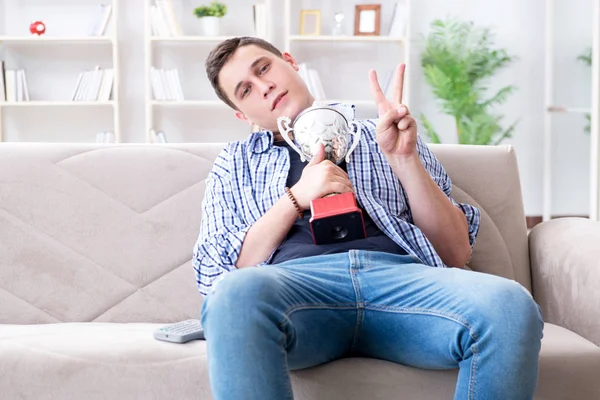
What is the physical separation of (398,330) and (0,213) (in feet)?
3.30

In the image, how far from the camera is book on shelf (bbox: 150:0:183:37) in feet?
16.2

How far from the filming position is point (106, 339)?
1.48m

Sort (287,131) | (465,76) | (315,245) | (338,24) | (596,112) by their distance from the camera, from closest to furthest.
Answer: (315,245), (287,131), (596,112), (465,76), (338,24)

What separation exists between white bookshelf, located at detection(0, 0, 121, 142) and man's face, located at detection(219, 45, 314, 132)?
3.60 meters

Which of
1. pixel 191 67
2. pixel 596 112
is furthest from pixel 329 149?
pixel 191 67

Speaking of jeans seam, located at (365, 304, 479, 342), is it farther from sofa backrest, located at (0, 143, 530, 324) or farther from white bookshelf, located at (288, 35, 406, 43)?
white bookshelf, located at (288, 35, 406, 43)

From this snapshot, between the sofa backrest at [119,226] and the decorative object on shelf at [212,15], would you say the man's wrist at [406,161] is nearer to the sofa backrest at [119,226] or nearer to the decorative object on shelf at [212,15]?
the sofa backrest at [119,226]

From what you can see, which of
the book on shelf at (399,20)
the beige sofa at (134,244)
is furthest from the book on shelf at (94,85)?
the beige sofa at (134,244)

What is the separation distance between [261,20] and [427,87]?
48.8 inches

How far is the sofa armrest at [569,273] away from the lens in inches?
59.2

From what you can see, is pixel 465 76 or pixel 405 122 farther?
pixel 465 76

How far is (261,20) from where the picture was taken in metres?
5.02

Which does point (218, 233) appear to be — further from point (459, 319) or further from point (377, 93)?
point (459, 319)

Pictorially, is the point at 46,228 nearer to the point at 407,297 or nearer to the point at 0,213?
the point at 0,213
